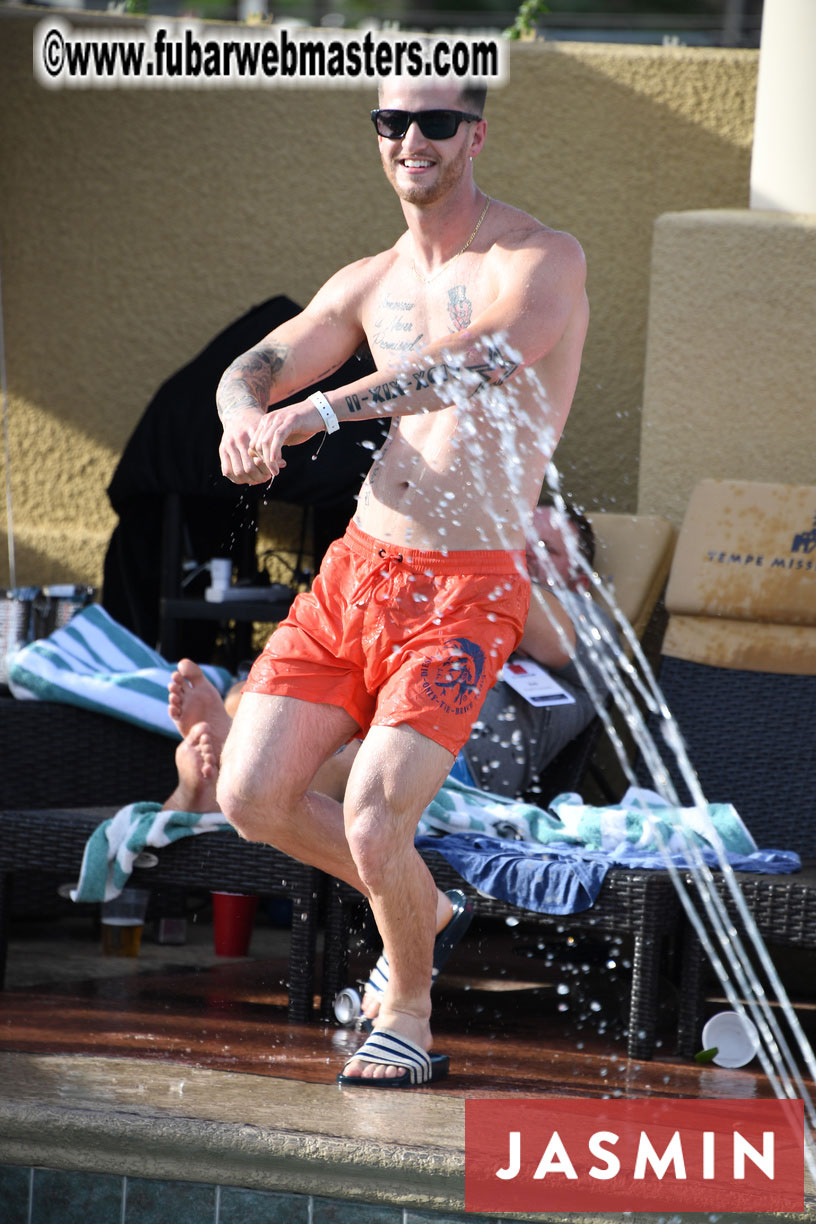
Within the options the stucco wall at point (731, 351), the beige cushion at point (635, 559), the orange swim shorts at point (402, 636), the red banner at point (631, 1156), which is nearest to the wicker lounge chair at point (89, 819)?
the orange swim shorts at point (402, 636)

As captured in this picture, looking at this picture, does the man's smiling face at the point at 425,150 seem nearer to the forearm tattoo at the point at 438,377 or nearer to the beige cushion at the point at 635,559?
the forearm tattoo at the point at 438,377

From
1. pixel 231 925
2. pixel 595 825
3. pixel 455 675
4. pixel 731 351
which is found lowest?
pixel 231 925

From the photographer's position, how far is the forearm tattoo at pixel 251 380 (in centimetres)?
269

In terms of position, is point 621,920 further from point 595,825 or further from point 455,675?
point 455,675

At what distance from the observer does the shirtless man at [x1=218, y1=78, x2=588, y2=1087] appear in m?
2.67

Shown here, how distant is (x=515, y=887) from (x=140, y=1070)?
88cm

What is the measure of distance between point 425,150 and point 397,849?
1.28 m

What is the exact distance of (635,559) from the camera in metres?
4.55

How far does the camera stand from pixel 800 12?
4.60 metres

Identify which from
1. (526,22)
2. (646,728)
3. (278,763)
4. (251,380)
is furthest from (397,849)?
(526,22)

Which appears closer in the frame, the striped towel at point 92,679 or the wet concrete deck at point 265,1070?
the wet concrete deck at point 265,1070

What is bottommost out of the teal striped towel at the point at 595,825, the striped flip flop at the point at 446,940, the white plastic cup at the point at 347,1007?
the white plastic cup at the point at 347,1007

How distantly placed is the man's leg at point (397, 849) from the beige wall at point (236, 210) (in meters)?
2.75

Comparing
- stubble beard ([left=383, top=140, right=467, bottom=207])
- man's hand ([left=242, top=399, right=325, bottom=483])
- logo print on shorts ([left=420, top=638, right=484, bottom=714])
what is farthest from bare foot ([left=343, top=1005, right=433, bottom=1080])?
stubble beard ([left=383, top=140, right=467, bottom=207])
